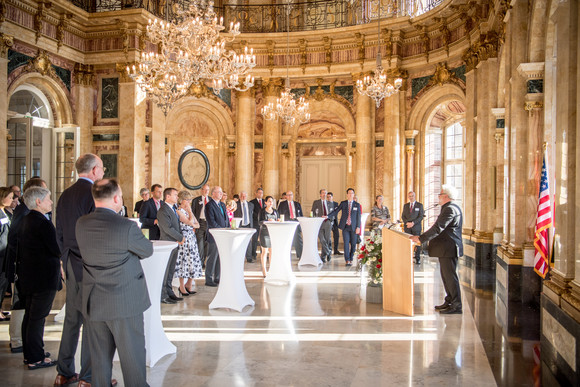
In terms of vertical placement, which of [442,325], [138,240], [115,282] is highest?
[138,240]

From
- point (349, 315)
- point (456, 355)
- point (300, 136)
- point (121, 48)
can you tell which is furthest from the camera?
point (300, 136)

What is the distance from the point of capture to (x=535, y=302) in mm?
6836

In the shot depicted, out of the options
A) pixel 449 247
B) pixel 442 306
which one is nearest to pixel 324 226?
pixel 442 306

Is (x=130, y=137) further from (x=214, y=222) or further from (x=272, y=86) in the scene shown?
(x=214, y=222)

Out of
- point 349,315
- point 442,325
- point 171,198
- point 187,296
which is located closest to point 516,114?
point 442,325

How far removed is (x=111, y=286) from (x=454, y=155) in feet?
41.1

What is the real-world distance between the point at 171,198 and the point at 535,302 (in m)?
5.10

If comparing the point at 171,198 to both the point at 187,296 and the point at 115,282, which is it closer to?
the point at 187,296

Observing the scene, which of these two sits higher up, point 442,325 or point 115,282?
point 115,282

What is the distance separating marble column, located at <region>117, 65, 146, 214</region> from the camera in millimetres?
12656

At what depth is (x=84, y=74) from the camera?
12922 mm

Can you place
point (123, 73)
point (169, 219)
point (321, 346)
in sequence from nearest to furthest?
point (321, 346) → point (169, 219) → point (123, 73)

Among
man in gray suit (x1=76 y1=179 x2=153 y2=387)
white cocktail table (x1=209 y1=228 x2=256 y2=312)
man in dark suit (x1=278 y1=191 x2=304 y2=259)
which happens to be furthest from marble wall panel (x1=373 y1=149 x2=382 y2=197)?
man in gray suit (x1=76 y1=179 x2=153 y2=387)

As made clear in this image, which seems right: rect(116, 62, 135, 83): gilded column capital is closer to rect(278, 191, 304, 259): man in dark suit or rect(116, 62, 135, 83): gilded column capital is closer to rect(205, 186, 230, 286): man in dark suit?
rect(278, 191, 304, 259): man in dark suit
